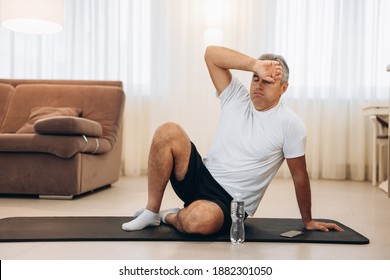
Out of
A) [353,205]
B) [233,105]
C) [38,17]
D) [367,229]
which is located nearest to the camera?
[233,105]

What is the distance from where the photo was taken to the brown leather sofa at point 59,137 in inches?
124

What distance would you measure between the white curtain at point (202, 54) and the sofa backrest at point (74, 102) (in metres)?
1.15

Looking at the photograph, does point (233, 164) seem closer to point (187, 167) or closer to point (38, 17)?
point (187, 167)

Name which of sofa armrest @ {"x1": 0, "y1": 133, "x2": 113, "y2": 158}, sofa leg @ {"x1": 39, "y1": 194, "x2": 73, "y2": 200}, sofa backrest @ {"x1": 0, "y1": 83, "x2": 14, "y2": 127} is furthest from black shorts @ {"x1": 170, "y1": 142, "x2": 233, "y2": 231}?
sofa backrest @ {"x1": 0, "y1": 83, "x2": 14, "y2": 127}

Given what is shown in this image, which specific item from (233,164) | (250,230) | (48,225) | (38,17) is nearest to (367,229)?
(250,230)

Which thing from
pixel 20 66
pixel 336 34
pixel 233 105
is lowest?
pixel 233 105

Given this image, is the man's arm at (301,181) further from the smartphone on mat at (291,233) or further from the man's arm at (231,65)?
the man's arm at (231,65)

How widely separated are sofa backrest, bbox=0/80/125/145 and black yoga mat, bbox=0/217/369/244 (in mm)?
1598

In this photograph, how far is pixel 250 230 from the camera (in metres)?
2.16

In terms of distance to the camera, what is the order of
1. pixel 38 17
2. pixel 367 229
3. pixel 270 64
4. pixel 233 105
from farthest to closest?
pixel 38 17
pixel 367 229
pixel 233 105
pixel 270 64

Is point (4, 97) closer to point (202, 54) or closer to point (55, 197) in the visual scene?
point (55, 197)

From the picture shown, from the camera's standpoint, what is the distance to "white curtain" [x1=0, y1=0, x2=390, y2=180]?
5.00 m

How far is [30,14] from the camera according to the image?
3779mm

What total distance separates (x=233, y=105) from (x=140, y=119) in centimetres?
317
